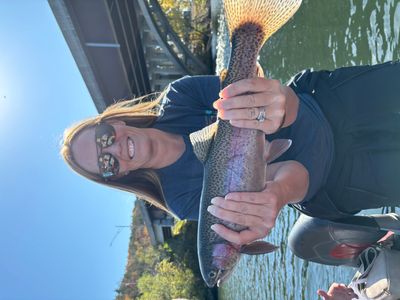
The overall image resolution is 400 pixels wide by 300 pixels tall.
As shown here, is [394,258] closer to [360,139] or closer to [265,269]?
[360,139]

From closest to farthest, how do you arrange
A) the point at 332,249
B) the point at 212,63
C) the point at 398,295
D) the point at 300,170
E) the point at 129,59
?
the point at 300,170 → the point at 398,295 → the point at 332,249 → the point at 129,59 → the point at 212,63

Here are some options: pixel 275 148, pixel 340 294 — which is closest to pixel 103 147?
pixel 275 148

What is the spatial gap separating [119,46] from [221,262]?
14.0 m

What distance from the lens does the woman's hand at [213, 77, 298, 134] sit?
2557mm

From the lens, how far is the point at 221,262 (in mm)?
3109

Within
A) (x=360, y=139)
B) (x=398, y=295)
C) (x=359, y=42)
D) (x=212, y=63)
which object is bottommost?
(x=398, y=295)

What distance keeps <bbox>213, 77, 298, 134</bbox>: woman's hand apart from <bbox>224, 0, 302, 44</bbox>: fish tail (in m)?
0.50

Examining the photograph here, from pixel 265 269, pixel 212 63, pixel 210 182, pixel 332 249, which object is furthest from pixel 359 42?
pixel 212 63

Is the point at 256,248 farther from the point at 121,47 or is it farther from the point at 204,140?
the point at 121,47

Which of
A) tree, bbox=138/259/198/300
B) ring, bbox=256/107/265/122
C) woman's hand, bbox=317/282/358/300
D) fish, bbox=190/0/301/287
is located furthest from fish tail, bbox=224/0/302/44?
tree, bbox=138/259/198/300

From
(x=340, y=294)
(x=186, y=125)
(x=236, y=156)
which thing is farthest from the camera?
(x=340, y=294)

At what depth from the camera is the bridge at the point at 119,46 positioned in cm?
1423

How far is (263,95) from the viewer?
2592 mm

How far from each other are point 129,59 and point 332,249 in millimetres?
14120
